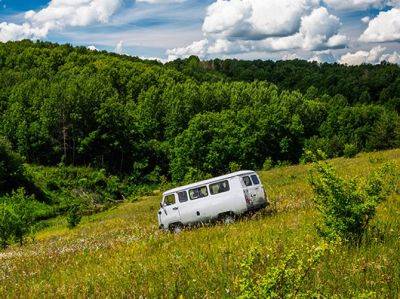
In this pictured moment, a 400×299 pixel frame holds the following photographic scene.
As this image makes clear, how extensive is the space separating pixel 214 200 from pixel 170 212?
2.56m

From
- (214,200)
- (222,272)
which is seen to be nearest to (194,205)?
(214,200)

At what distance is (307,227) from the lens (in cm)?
1105

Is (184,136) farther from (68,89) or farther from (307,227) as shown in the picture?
(307,227)

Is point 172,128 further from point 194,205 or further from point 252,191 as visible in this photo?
point 252,191

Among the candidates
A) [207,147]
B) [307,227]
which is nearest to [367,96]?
[207,147]

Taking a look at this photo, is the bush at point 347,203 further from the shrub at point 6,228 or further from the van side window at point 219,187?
the shrub at point 6,228

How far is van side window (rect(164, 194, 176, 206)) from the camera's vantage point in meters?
23.1

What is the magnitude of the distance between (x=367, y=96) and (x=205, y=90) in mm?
77329

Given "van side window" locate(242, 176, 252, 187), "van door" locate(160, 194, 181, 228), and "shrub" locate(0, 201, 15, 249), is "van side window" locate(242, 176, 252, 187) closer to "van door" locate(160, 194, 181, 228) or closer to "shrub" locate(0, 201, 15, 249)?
"van door" locate(160, 194, 181, 228)

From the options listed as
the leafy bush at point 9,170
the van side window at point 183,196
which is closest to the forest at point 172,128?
the leafy bush at point 9,170

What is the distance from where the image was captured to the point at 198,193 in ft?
73.0

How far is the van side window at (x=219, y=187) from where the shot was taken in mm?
21469

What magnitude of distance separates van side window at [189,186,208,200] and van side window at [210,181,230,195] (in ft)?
1.20

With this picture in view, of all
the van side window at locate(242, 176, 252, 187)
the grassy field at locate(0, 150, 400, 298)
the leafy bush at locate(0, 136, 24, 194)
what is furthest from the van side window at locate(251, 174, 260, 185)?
the leafy bush at locate(0, 136, 24, 194)
